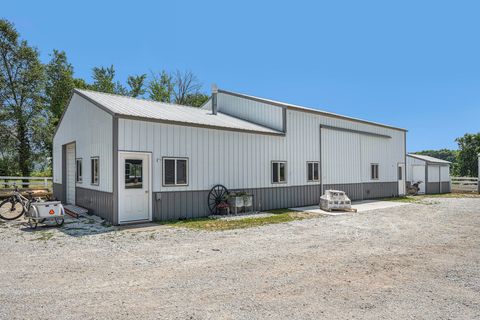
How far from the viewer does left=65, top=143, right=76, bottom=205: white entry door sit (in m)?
14.7

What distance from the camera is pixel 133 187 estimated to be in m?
10.6

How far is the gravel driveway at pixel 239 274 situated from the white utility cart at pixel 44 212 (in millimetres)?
369

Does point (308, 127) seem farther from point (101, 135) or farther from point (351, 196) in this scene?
point (101, 135)

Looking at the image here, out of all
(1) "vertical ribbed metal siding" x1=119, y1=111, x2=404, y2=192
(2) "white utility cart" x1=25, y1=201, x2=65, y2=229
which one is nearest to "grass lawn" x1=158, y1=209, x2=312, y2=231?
(1) "vertical ribbed metal siding" x1=119, y1=111, x2=404, y2=192

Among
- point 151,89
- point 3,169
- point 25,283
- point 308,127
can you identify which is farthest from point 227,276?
point 151,89

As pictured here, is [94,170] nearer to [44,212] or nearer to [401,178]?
[44,212]

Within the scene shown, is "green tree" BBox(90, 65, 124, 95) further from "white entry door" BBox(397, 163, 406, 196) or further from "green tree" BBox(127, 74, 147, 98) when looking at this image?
"white entry door" BBox(397, 163, 406, 196)

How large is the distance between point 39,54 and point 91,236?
27.1m

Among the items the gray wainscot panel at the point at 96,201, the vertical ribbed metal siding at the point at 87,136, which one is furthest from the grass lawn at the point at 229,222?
the vertical ribbed metal siding at the point at 87,136

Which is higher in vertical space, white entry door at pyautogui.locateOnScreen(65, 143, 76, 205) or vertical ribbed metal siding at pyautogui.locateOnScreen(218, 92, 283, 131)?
vertical ribbed metal siding at pyautogui.locateOnScreen(218, 92, 283, 131)

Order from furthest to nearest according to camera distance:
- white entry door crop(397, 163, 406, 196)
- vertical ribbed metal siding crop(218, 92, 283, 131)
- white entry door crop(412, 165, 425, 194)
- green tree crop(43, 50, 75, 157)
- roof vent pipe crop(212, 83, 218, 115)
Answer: green tree crop(43, 50, 75, 157)
white entry door crop(412, 165, 425, 194)
white entry door crop(397, 163, 406, 196)
roof vent pipe crop(212, 83, 218, 115)
vertical ribbed metal siding crop(218, 92, 283, 131)

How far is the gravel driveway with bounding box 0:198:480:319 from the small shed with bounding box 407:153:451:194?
57.9ft

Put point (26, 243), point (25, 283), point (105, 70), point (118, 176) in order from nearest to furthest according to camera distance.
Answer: point (25, 283)
point (26, 243)
point (118, 176)
point (105, 70)

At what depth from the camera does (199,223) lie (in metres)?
10.7
